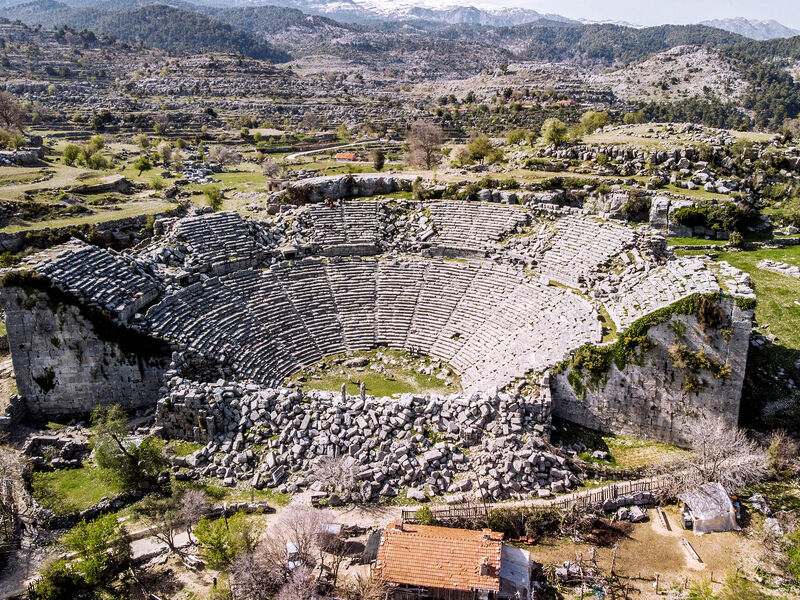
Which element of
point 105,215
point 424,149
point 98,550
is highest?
point 424,149

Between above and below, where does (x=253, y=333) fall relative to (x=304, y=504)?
above

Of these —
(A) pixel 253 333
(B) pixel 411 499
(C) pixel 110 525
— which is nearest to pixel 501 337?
(B) pixel 411 499

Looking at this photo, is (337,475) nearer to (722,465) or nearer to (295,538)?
(295,538)

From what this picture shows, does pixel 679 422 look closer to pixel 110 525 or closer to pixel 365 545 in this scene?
pixel 365 545

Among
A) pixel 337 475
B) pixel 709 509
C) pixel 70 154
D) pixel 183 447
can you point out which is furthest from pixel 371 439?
pixel 70 154

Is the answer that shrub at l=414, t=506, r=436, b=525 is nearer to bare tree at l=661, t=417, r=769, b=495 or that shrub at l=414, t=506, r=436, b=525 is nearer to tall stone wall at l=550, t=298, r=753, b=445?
tall stone wall at l=550, t=298, r=753, b=445

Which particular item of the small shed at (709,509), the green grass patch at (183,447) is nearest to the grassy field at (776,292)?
the small shed at (709,509)
